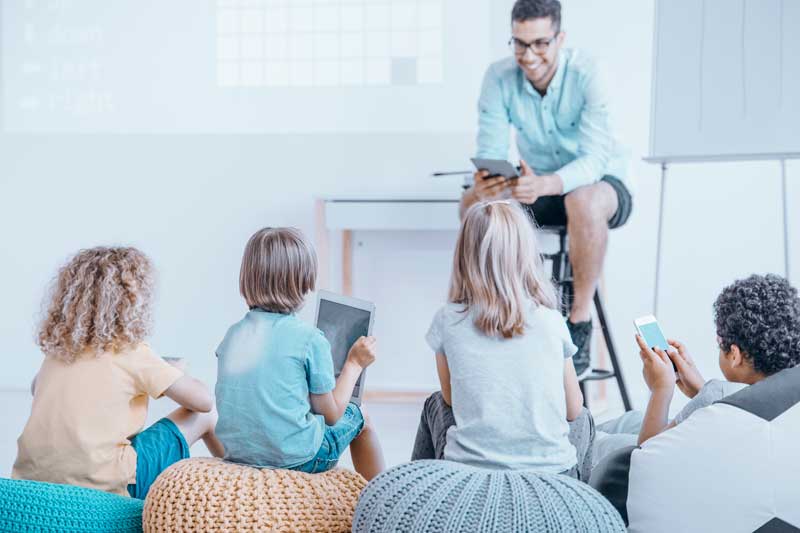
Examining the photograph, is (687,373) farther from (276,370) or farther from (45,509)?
(45,509)

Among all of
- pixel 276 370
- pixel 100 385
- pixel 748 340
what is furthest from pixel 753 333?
pixel 100 385

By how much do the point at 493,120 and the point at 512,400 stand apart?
5.96 feet

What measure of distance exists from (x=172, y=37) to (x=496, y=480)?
3.15 metres

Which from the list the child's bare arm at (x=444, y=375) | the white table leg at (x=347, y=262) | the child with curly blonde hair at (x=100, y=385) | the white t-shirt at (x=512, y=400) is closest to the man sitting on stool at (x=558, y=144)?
the white table leg at (x=347, y=262)

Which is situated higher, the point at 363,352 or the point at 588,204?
the point at 588,204

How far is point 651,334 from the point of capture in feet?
5.90

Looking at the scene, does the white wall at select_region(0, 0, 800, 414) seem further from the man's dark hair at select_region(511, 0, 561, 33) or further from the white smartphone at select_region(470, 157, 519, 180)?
the white smartphone at select_region(470, 157, 519, 180)

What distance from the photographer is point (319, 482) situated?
1546mm

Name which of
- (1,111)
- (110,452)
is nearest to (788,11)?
(110,452)

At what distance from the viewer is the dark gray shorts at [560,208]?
292 centimetres

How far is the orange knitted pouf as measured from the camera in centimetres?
145

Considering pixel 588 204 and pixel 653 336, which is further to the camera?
pixel 588 204

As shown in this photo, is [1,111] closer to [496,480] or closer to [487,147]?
[487,147]

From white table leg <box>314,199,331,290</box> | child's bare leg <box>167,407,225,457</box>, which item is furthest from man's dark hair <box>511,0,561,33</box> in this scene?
child's bare leg <box>167,407,225,457</box>
